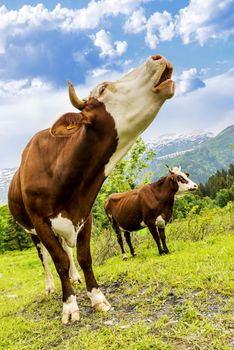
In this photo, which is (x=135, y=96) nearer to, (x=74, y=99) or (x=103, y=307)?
(x=74, y=99)

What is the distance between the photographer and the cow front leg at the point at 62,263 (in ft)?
17.4

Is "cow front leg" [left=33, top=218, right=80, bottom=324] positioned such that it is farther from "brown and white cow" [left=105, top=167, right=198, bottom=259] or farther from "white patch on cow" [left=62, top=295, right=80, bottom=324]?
"brown and white cow" [left=105, top=167, right=198, bottom=259]

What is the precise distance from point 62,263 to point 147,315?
1.38 m

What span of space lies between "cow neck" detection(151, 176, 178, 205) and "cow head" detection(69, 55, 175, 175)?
7.07 meters

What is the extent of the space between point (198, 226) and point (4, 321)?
30.3 feet

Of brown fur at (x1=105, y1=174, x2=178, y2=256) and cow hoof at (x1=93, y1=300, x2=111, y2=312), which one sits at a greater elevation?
brown fur at (x1=105, y1=174, x2=178, y2=256)

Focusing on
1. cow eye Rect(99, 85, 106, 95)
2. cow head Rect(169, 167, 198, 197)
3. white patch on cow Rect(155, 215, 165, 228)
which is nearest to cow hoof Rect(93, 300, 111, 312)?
cow eye Rect(99, 85, 106, 95)

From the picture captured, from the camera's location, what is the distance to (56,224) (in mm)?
5316

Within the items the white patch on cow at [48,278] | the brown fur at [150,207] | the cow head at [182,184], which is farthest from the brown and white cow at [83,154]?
the cow head at [182,184]

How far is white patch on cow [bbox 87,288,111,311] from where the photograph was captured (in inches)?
217

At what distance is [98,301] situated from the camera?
221 inches

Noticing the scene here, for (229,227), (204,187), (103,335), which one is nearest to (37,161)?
(103,335)

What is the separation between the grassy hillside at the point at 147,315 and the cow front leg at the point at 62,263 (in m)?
0.16

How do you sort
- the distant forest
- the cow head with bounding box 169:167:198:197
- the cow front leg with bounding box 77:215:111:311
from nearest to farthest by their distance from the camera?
the cow front leg with bounding box 77:215:111:311
the cow head with bounding box 169:167:198:197
the distant forest
